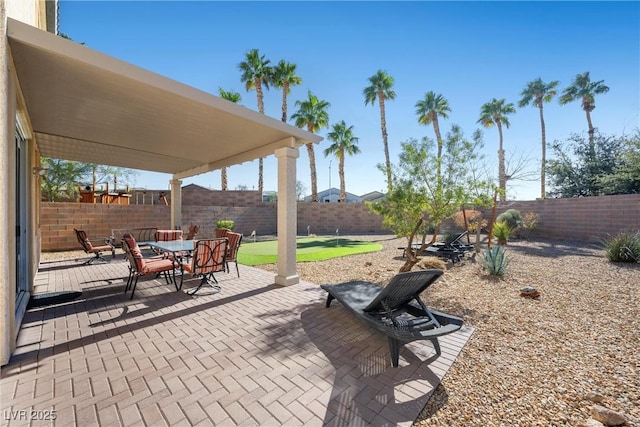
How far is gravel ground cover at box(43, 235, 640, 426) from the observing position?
2193 millimetres

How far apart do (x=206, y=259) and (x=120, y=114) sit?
3.11m

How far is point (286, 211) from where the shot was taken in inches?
228

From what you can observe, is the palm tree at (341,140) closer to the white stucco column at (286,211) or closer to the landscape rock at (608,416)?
the white stucco column at (286,211)

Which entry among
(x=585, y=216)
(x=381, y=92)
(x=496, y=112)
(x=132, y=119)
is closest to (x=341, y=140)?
(x=381, y=92)

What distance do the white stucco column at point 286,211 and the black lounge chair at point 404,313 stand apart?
2.13 metres

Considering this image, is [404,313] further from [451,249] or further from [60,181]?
[60,181]

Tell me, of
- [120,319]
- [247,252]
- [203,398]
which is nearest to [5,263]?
[120,319]

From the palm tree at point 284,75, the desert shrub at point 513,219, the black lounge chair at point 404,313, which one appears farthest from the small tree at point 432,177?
the palm tree at point 284,75

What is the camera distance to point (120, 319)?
3.96 meters

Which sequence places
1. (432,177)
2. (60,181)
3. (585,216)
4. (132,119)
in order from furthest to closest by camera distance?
(60,181)
(585,216)
(432,177)
(132,119)

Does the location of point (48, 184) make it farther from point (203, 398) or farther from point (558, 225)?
point (558, 225)

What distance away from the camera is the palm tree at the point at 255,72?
20.3m

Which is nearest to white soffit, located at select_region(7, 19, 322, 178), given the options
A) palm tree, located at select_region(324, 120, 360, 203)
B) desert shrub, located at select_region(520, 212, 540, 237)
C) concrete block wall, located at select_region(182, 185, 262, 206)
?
concrete block wall, located at select_region(182, 185, 262, 206)

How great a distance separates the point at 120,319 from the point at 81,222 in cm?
940
